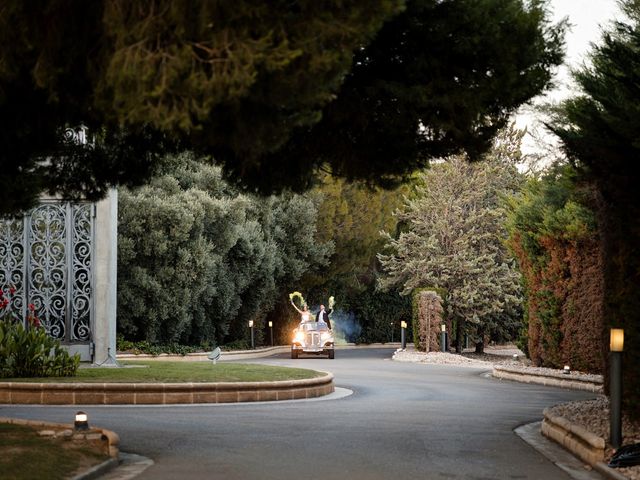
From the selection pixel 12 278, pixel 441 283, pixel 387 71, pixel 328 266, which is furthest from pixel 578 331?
pixel 328 266

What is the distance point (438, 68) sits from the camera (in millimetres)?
9977

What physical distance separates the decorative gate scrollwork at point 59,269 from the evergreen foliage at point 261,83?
9.61 metres

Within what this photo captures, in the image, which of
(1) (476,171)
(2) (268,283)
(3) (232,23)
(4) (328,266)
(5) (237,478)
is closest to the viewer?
(3) (232,23)

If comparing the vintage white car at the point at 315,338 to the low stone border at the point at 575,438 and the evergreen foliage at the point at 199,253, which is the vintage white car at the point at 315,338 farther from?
the low stone border at the point at 575,438

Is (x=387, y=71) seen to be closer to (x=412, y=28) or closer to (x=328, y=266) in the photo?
(x=412, y=28)

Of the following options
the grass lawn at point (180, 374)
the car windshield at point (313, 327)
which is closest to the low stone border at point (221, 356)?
the car windshield at point (313, 327)

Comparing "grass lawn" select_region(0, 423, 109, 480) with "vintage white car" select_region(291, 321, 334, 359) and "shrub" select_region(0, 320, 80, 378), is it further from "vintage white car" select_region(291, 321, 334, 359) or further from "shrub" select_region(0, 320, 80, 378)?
"vintage white car" select_region(291, 321, 334, 359)

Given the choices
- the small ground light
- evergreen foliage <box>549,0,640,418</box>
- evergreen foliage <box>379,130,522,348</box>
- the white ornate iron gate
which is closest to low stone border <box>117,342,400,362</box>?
evergreen foliage <box>379,130,522,348</box>

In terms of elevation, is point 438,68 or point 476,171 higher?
point 476,171

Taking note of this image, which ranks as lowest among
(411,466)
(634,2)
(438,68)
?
(411,466)

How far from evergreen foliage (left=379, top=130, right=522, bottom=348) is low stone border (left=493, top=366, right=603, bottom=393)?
14234 mm

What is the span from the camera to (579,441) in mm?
11359

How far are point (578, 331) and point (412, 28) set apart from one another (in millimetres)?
15474

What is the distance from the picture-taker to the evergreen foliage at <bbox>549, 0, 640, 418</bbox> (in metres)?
11.4
